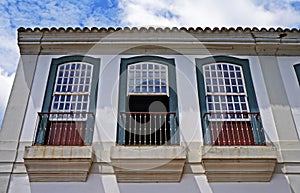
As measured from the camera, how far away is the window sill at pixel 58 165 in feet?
21.2

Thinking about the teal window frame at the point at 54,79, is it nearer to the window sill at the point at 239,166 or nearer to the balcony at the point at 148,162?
the balcony at the point at 148,162

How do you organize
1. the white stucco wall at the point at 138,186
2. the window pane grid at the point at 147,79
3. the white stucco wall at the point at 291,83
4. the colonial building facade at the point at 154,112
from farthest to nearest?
the window pane grid at the point at 147,79 < the white stucco wall at the point at 291,83 < the colonial building facade at the point at 154,112 < the white stucco wall at the point at 138,186

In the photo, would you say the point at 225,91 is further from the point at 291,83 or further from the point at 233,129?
the point at 291,83

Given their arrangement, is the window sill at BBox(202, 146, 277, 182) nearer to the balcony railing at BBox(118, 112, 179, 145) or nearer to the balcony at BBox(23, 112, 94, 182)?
the balcony railing at BBox(118, 112, 179, 145)

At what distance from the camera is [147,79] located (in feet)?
26.2

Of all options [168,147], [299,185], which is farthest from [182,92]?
[299,185]

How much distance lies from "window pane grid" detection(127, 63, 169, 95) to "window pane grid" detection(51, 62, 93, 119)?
1.08 m

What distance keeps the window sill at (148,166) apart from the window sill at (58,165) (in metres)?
0.65

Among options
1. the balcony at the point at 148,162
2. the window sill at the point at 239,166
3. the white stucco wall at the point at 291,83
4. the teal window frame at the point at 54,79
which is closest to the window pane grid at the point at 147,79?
the teal window frame at the point at 54,79

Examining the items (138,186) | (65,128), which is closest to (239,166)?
(138,186)

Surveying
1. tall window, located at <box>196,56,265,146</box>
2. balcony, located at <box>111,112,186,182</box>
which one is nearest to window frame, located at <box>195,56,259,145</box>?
tall window, located at <box>196,56,265,146</box>

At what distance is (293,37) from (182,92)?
3.58m

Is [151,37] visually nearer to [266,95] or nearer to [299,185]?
[266,95]

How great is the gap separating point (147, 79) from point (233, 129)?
2.47 m
